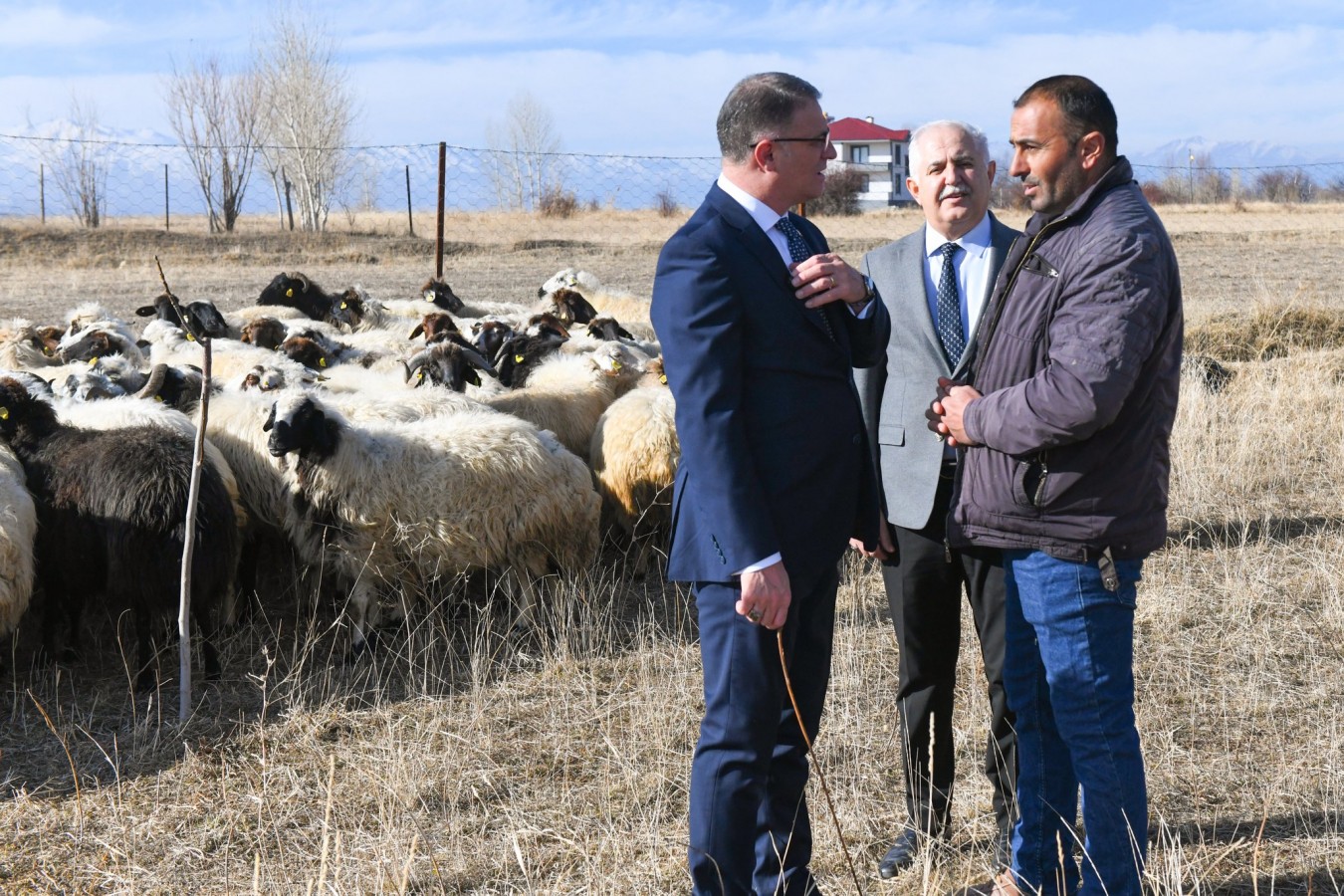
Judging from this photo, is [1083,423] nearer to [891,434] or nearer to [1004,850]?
[891,434]

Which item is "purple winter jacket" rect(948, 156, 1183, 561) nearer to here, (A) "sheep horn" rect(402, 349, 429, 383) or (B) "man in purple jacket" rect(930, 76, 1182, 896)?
(B) "man in purple jacket" rect(930, 76, 1182, 896)

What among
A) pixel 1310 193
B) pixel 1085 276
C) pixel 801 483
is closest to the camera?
pixel 1085 276

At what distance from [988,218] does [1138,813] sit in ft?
6.54

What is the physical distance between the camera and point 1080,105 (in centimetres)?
291

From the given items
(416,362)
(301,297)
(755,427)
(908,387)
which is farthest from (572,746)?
(301,297)

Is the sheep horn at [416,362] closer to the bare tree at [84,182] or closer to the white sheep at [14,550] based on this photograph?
the white sheep at [14,550]

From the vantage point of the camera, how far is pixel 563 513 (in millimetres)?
6512

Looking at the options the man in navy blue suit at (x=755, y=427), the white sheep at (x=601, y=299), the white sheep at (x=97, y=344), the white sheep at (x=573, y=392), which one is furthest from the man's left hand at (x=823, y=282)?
the white sheep at (x=601, y=299)

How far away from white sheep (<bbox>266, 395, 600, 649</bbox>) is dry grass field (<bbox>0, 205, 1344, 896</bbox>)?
30cm

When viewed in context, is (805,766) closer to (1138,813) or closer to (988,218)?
(1138,813)

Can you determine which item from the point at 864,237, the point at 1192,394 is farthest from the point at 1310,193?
the point at 1192,394

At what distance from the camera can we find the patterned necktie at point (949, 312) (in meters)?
3.79

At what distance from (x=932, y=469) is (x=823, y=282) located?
1006 millimetres

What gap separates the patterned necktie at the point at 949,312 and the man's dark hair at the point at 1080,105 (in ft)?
3.02
